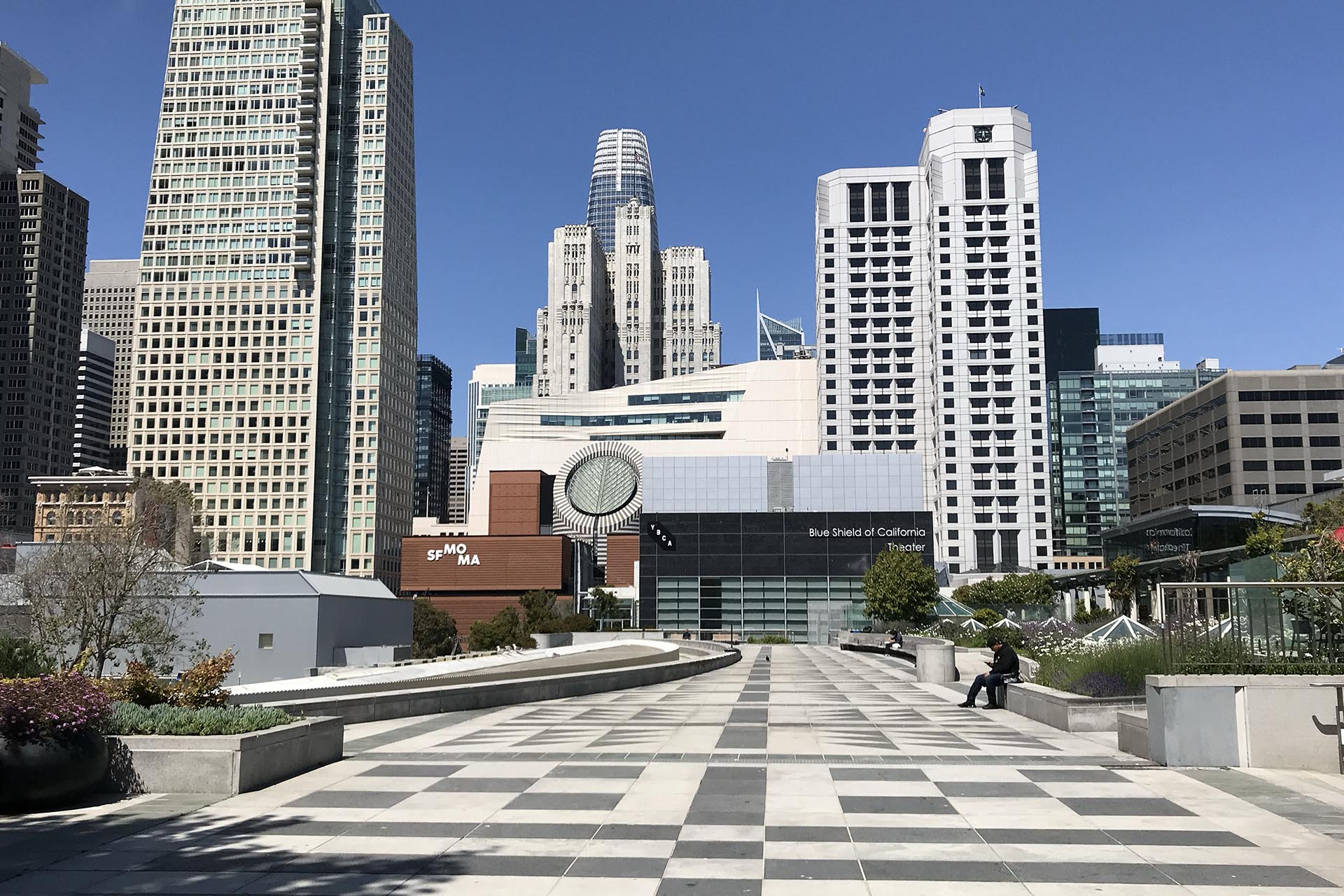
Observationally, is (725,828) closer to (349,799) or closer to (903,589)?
(349,799)

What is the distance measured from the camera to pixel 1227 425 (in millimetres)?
138125

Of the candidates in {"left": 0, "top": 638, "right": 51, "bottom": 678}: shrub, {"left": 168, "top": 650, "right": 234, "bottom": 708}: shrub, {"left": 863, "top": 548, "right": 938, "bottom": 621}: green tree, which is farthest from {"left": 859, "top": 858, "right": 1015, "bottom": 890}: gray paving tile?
{"left": 863, "top": 548, "right": 938, "bottom": 621}: green tree

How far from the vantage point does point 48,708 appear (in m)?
11.6

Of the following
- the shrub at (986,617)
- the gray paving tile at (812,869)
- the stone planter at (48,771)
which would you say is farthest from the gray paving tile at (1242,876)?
the shrub at (986,617)

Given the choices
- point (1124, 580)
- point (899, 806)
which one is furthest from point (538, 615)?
point (899, 806)

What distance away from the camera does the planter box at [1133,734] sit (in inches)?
577

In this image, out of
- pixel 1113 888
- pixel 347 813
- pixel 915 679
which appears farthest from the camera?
pixel 915 679

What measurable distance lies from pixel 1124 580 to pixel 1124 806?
84.9 metres

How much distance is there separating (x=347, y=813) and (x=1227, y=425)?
147 metres

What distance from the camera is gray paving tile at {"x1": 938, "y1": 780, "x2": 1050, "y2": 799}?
12281 mm

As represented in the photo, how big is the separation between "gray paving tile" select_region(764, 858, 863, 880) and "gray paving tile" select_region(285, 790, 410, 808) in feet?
15.6

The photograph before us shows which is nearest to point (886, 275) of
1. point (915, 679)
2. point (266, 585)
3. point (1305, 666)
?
point (266, 585)

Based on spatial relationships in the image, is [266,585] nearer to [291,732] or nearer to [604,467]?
[291,732]

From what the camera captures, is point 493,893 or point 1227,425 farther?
point 1227,425
